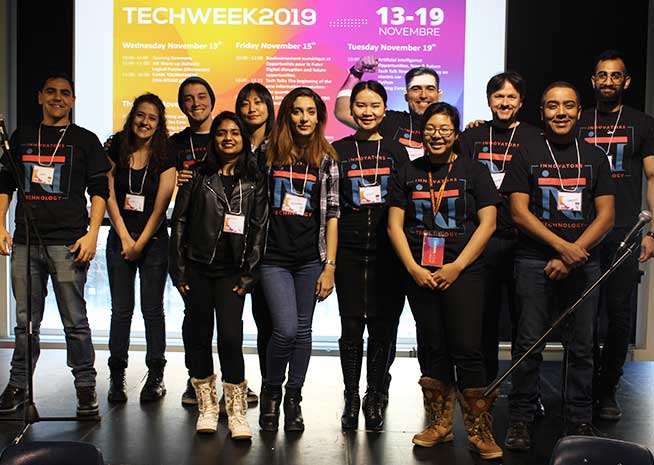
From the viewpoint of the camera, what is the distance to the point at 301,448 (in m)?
3.93

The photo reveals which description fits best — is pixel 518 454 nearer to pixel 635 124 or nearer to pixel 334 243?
pixel 334 243

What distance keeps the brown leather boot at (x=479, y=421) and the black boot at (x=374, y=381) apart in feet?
1.60

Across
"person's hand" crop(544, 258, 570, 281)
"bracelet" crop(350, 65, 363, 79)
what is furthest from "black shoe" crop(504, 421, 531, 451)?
"bracelet" crop(350, 65, 363, 79)

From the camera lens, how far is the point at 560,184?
12.6ft

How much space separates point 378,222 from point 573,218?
33.9 inches

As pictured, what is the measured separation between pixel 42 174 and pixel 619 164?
9.03 feet

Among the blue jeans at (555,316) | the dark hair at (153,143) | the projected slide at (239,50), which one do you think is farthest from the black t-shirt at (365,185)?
the projected slide at (239,50)

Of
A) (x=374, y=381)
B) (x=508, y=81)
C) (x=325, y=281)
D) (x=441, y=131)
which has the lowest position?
(x=374, y=381)

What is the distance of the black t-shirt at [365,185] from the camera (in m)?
4.07

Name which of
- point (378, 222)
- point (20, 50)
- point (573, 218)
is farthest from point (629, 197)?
point (20, 50)

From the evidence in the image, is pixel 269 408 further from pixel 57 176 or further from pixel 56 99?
pixel 56 99

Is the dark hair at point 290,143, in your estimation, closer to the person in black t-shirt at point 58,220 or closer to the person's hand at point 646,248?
the person in black t-shirt at point 58,220

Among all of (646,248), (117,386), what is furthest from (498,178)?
(117,386)

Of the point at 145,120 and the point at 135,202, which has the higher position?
the point at 145,120
